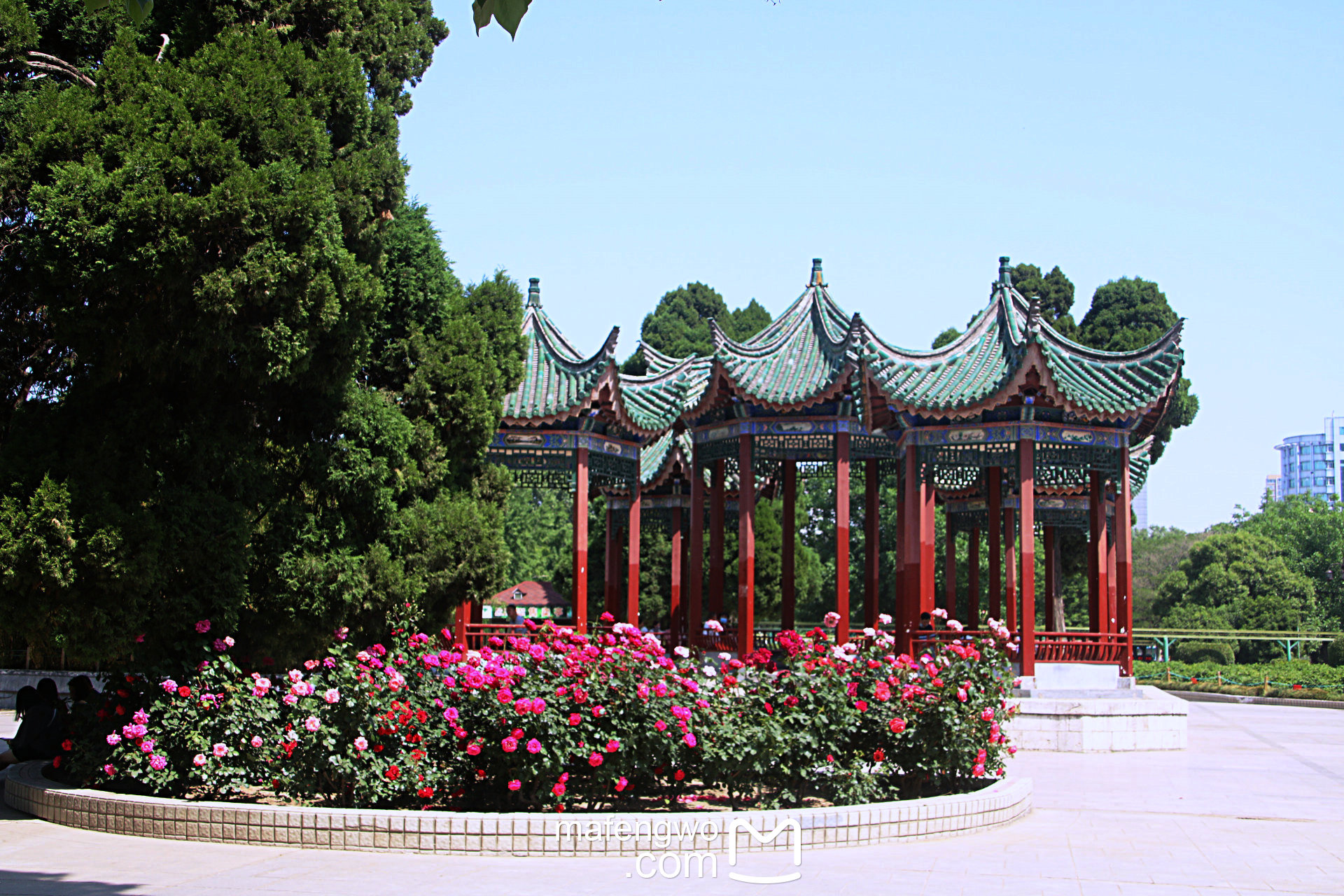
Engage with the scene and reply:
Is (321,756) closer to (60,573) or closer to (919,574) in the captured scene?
(60,573)

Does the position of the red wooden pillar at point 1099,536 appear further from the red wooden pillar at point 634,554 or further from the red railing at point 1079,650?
the red wooden pillar at point 634,554

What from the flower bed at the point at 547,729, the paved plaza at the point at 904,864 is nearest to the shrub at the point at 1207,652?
the paved plaza at the point at 904,864

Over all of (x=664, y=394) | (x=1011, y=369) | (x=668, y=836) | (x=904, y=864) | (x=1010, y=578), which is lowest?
(x=904, y=864)

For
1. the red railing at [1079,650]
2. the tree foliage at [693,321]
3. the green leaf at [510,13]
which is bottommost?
the red railing at [1079,650]

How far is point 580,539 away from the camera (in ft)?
69.6

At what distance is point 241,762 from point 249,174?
440 centimetres

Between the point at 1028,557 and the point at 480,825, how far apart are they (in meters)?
11.8

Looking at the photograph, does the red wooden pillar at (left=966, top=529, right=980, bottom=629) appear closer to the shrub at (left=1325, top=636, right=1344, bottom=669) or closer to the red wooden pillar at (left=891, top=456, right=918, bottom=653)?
the red wooden pillar at (left=891, top=456, right=918, bottom=653)

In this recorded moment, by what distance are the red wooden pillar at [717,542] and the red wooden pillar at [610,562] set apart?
13.5 feet

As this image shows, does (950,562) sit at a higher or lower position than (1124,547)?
lower

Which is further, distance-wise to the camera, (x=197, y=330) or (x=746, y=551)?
(x=746, y=551)

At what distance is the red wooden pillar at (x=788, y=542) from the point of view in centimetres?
2266

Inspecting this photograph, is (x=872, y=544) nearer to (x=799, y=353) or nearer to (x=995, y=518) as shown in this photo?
(x=995, y=518)

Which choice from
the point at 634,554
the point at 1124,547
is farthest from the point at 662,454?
the point at 1124,547
